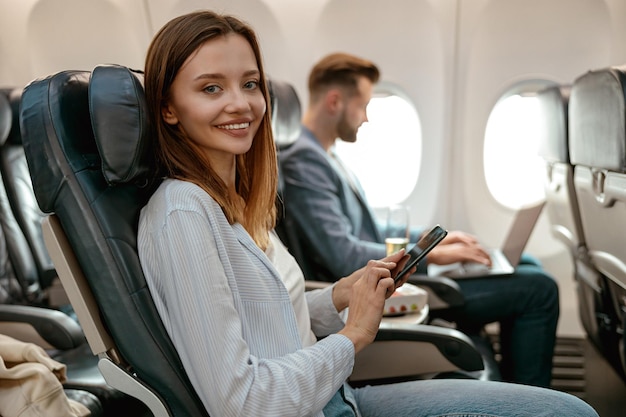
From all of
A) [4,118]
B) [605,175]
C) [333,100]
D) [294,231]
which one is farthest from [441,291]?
[4,118]

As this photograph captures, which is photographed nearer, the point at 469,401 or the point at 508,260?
the point at 469,401

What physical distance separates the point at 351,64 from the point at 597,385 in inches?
72.5

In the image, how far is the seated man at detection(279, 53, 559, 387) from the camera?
102 inches

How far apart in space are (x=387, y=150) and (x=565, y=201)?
5.44 ft

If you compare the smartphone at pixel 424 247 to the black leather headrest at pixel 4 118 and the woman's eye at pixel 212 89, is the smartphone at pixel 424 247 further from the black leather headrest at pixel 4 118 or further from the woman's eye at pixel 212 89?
the black leather headrest at pixel 4 118

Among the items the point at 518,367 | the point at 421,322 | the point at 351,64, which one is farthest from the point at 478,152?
the point at 421,322

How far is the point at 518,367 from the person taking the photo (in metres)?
2.72

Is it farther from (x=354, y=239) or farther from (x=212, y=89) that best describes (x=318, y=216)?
(x=212, y=89)

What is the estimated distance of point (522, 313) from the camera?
9.07 ft

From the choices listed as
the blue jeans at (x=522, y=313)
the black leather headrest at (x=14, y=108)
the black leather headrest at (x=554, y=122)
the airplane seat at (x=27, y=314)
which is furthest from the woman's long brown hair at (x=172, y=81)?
the black leather headrest at (x=14, y=108)

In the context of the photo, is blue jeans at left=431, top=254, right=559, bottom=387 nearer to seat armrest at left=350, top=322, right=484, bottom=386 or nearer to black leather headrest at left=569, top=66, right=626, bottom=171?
black leather headrest at left=569, top=66, right=626, bottom=171

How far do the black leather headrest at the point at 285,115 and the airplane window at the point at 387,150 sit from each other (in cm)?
170

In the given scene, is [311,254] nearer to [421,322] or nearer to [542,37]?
[421,322]

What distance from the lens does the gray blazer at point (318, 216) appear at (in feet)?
8.46
